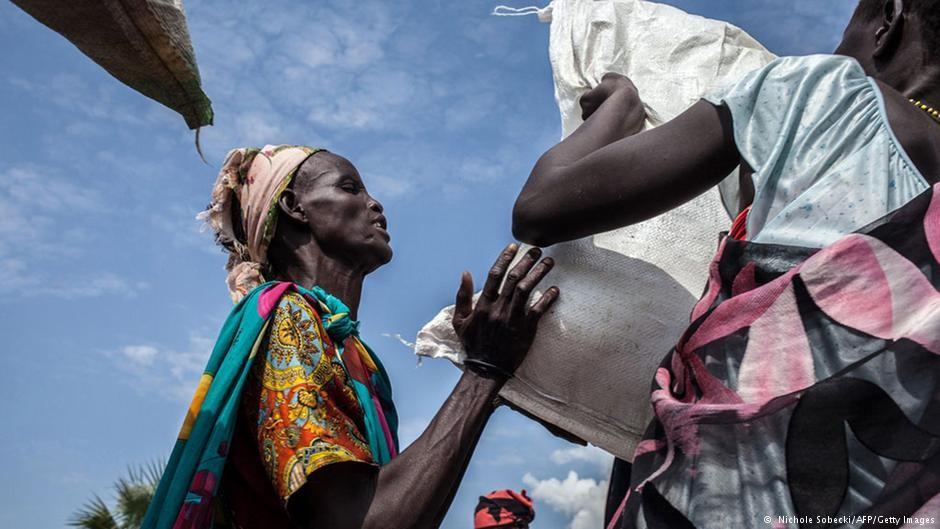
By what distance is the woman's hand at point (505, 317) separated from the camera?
2297 millimetres

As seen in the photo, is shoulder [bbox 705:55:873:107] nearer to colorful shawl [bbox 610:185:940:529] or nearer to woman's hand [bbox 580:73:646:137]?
colorful shawl [bbox 610:185:940:529]

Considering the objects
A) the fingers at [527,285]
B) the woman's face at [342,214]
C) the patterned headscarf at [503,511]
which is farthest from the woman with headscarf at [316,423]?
the patterned headscarf at [503,511]

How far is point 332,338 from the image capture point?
270 centimetres

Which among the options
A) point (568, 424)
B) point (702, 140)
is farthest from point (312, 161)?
point (702, 140)

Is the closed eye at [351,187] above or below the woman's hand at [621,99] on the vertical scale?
above

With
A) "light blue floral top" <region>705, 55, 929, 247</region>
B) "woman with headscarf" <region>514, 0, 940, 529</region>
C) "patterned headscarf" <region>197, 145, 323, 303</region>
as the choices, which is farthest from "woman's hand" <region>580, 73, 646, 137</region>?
"patterned headscarf" <region>197, 145, 323, 303</region>

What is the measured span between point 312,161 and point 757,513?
213 cm

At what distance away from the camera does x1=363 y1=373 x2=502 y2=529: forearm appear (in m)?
2.24

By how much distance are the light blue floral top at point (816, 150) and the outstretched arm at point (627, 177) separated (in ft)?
0.19

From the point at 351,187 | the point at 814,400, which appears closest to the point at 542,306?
the point at 814,400

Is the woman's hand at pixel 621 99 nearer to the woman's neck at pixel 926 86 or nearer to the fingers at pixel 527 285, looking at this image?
the fingers at pixel 527 285

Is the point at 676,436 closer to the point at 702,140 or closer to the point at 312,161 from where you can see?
the point at 702,140

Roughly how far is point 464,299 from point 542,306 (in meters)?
0.26

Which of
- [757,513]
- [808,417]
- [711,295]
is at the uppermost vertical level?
[711,295]
